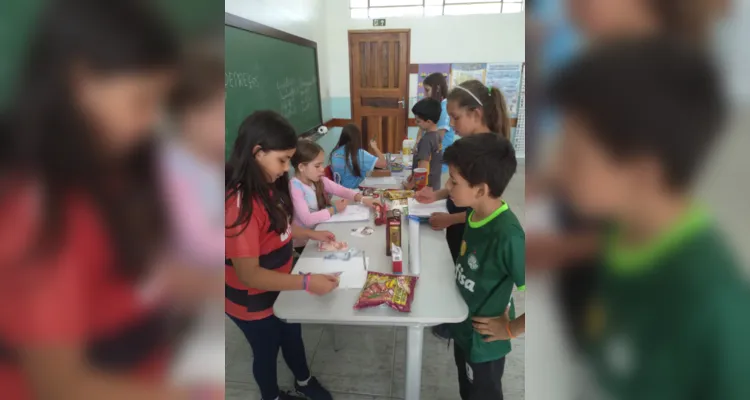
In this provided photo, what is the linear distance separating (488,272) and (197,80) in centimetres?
107

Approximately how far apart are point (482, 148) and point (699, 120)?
117 cm

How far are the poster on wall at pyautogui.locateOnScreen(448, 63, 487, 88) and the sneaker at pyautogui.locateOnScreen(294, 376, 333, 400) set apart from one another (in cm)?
446

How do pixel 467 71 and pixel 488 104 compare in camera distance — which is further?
pixel 467 71

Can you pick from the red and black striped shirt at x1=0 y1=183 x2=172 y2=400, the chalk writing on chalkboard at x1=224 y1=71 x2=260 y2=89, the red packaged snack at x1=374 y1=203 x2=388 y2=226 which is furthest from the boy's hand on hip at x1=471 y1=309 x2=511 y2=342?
the chalk writing on chalkboard at x1=224 y1=71 x2=260 y2=89

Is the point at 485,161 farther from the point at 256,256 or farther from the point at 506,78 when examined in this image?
the point at 506,78

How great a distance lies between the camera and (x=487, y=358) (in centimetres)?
119

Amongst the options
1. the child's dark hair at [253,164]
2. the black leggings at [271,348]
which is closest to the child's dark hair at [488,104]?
the child's dark hair at [253,164]

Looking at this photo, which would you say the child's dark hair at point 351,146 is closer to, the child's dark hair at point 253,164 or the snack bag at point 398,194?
the snack bag at point 398,194

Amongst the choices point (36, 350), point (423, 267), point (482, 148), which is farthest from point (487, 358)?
point (36, 350)

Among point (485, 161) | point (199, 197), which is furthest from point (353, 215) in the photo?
point (199, 197)

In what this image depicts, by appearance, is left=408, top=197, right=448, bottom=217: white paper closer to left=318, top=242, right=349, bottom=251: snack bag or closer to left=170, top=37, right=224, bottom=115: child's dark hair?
left=318, top=242, right=349, bottom=251: snack bag

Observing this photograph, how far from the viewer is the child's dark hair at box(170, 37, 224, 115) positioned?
0.62 feet

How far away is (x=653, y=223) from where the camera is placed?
0.51ft

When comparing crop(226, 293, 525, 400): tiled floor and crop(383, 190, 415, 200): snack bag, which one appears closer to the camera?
crop(226, 293, 525, 400): tiled floor
